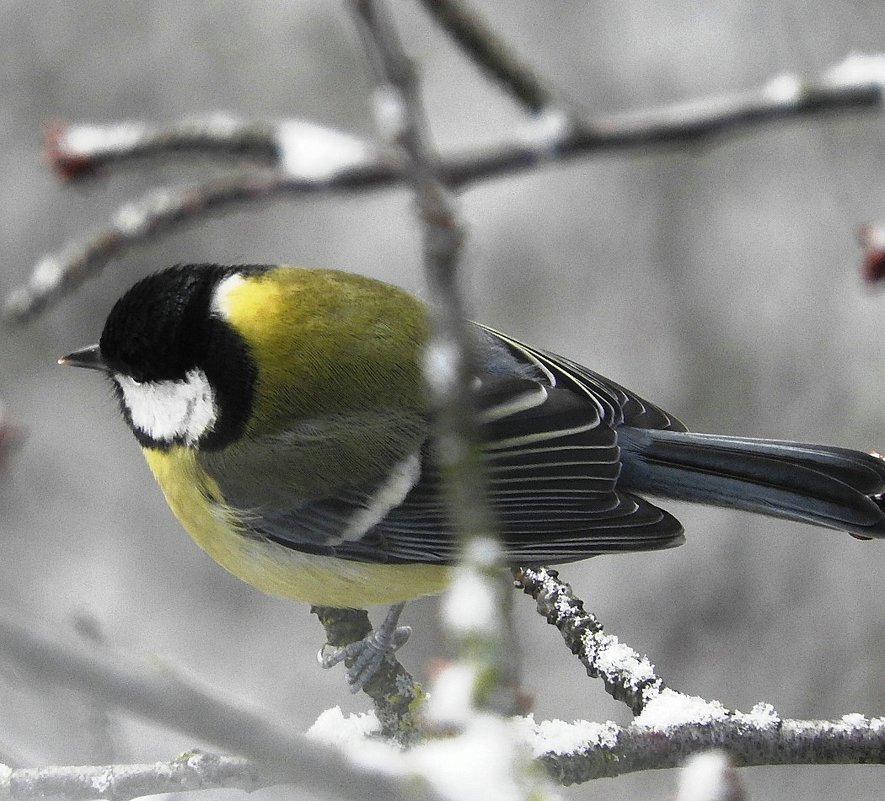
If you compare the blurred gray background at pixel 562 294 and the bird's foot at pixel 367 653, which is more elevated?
the blurred gray background at pixel 562 294

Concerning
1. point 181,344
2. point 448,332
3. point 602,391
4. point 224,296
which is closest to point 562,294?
point 602,391

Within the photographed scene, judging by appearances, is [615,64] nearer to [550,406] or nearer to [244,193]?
[550,406]

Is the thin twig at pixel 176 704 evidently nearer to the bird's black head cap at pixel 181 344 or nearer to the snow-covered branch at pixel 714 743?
the snow-covered branch at pixel 714 743

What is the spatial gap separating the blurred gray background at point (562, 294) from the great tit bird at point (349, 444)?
1.59m

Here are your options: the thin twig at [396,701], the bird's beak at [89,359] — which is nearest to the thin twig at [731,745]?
the thin twig at [396,701]

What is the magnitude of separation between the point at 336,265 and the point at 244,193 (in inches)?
124

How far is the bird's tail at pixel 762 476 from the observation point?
186 cm

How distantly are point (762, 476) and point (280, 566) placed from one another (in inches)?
35.2

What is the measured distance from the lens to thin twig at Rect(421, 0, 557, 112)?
134cm

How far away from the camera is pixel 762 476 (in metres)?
1.96

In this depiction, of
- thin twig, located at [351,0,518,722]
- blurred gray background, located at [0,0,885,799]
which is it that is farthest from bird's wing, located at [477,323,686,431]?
blurred gray background, located at [0,0,885,799]

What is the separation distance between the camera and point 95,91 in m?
4.44

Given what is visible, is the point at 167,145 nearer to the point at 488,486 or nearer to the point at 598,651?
the point at 488,486

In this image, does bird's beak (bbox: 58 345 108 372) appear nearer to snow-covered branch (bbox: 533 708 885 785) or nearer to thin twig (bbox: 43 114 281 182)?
thin twig (bbox: 43 114 281 182)
